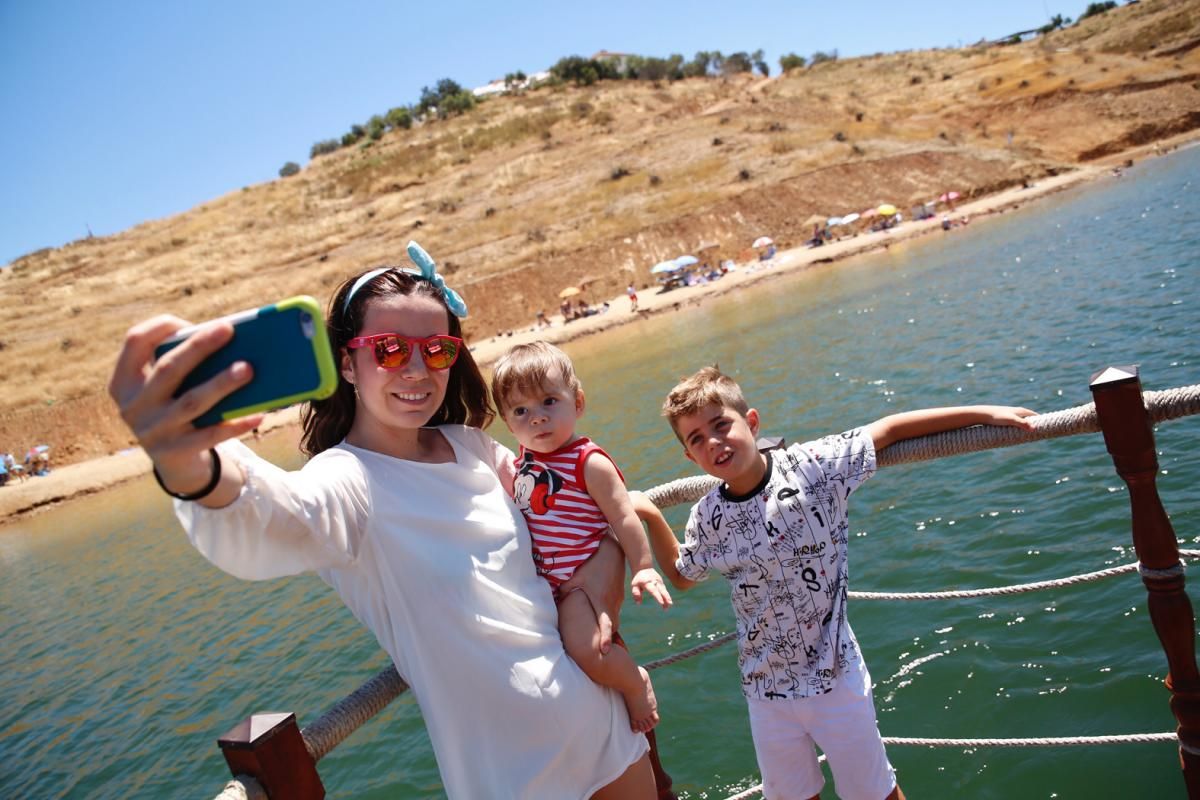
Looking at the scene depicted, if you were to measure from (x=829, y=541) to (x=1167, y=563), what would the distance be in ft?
3.20

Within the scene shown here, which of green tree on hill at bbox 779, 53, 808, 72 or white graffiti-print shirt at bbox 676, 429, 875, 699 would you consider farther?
green tree on hill at bbox 779, 53, 808, 72

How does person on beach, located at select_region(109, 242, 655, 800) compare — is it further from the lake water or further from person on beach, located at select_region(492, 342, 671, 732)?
the lake water

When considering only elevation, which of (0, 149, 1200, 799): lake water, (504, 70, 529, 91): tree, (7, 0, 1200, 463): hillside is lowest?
(0, 149, 1200, 799): lake water

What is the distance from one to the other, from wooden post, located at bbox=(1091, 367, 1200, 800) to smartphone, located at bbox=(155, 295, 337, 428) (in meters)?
2.10

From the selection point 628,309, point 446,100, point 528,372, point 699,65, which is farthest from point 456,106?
point 528,372

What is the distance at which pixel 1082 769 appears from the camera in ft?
12.9

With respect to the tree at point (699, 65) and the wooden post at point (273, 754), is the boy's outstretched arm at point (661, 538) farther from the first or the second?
the tree at point (699, 65)

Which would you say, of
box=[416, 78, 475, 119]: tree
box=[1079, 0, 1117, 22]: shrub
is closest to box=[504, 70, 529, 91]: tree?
box=[416, 78, 475, 119]: tree

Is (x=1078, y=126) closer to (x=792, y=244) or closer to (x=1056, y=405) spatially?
(x=792, y=244)

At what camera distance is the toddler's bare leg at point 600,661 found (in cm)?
204

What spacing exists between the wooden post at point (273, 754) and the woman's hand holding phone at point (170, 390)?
85cm

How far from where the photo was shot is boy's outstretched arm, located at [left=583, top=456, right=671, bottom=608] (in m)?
2.32

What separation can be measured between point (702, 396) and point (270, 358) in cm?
155

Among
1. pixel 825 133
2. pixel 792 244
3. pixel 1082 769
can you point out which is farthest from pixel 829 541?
pixel 825 133
